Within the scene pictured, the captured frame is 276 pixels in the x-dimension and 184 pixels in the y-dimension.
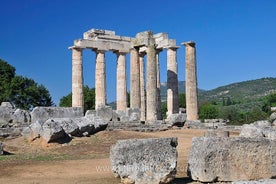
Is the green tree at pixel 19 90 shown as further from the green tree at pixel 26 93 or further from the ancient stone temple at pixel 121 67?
the ancient stone temple at pixel 121 67

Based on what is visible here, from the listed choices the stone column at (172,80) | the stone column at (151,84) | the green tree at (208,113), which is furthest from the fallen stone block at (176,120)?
the green tree at (208,113)

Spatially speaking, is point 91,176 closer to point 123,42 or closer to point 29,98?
point 123,42

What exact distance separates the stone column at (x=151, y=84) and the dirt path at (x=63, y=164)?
13.0 meters

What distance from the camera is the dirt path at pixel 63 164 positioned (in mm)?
11430

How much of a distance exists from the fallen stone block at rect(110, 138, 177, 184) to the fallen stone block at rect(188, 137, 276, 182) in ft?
1.88

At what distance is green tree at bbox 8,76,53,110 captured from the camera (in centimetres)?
5891

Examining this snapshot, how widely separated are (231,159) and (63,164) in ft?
23.0

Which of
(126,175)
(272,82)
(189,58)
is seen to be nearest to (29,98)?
(189,58)

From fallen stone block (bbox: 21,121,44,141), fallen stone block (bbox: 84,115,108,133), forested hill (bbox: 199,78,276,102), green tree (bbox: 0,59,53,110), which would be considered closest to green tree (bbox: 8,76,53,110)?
green tree (bbox: 0,59,53,110)

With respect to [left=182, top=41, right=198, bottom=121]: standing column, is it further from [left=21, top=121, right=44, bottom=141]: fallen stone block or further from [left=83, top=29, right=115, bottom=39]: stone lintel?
[left=21, top=121, right=44, bottom=141]: fallen stone block

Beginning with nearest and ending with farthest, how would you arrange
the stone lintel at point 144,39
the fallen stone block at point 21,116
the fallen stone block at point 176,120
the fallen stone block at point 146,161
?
1. the fallen stone block at point 146,161
2. the fallen stone block at point 21,116
3. the fallen stone block at point 176,120
4. the stone lintel at point 144,39

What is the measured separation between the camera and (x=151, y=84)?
36375 millimetres

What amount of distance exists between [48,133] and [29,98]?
4224 cm

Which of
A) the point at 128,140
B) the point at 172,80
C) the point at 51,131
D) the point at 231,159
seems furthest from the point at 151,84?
the point at 231,159
